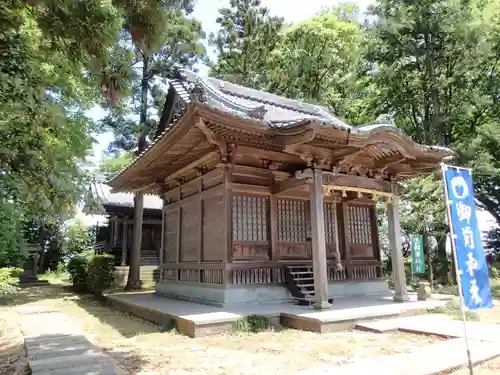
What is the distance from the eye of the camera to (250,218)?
8820 millimetres

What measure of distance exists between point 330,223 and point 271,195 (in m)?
2.16

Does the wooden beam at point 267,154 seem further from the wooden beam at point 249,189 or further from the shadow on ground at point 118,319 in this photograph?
the shadow on ground at point 118,319

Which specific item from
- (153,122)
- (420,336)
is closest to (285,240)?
(420,336)

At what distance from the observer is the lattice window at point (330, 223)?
1012 cm

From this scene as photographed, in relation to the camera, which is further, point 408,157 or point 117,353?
point 408,157

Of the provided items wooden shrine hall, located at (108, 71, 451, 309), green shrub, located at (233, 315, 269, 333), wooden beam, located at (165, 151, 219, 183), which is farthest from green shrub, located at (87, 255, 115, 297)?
green shrub, located at (233, 315, 269, 333)

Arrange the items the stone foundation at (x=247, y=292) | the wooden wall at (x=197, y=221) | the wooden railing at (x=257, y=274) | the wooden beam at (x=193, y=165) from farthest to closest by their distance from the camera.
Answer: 1. the wooden beam at (x=193, y=165)
2. the wooden wall at (x=197, y=221)
3. the wooden railing at (x=257, y=274)
4. the stone foundation at (x=247, y=292)

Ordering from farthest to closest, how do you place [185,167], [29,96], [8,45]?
[185,167], [29,96], [8,45]

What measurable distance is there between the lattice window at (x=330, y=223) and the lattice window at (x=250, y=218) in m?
2.05

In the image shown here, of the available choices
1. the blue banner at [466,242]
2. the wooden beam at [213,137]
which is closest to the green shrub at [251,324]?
the wooden beam at [213,137]

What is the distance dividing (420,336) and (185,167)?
6.80 metres

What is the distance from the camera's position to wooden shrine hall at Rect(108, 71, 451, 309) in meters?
7.55

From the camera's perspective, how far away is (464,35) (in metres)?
17.1

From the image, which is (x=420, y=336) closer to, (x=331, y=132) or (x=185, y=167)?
(x=331, y=132)
